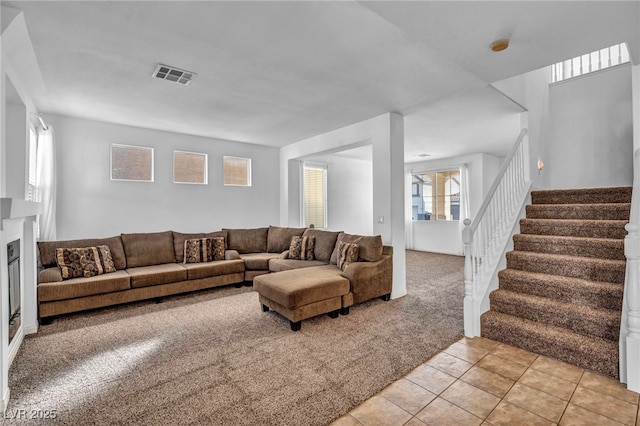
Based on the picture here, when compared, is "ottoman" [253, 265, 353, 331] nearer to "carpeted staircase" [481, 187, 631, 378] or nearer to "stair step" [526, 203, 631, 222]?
"carpeted staircase" [481, 187, 631, 378]

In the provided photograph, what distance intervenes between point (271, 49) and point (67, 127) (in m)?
3.71

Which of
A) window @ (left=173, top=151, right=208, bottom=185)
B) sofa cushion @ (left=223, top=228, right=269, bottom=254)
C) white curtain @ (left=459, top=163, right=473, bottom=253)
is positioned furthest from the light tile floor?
white curtain @ (left=459, top=163, right=473, bottom=253)

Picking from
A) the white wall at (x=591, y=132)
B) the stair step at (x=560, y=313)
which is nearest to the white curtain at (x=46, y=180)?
the stair step at (x=560, y=313)

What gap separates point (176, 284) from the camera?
→ 423 cm

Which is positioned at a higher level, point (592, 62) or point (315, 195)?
point (592, 62)

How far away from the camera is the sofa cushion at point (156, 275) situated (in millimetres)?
→ 3920

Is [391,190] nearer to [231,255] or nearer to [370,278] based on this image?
[370,278]

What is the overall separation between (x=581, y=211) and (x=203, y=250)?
16.6 feet

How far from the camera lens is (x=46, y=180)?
3861 mm

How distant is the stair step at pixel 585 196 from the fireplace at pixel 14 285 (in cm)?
563

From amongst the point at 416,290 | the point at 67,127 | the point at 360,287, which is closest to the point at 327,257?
the point at 360,287

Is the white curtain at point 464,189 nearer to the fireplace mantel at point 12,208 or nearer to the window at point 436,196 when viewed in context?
the window at point 436,196

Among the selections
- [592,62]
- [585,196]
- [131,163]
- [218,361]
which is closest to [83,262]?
[131,163]

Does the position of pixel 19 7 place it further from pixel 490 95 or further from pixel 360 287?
pixel 490 95
